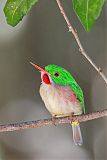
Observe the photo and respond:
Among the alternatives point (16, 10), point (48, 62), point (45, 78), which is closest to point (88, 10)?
point (16, 10)

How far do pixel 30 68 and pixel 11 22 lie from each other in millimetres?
2514

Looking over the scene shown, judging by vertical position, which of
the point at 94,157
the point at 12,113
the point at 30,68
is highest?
the point at 30,68

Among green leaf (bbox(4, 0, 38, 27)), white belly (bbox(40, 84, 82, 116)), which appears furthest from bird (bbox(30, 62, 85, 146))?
green leaf (bbox(4, 0, 38, 27))

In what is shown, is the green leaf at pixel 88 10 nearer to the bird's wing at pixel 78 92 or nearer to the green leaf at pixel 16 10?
the green leaf at pixel 16 10

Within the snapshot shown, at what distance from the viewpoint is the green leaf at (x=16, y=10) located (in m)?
1.00

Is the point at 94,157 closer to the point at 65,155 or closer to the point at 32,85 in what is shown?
the point at 65,155

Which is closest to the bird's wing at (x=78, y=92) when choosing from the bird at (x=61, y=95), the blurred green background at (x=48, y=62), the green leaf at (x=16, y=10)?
the bird at (x=61, y=95)

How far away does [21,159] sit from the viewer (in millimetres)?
3537

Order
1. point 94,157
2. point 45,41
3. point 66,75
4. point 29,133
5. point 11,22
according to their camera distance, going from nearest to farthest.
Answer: point 11,22
point 66,75
point 45,41
point 94,157
point 29,133

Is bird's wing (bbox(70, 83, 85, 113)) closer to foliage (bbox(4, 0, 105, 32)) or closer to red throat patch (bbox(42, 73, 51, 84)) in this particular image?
red throat patch (bbox(42, 73, 51, 84))

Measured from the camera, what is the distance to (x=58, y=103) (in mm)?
1402

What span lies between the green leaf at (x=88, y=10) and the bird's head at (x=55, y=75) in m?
0.39

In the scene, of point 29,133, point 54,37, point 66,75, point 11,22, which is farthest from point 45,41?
point 11,22

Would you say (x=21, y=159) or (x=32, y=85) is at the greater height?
(x=32, y=85)
